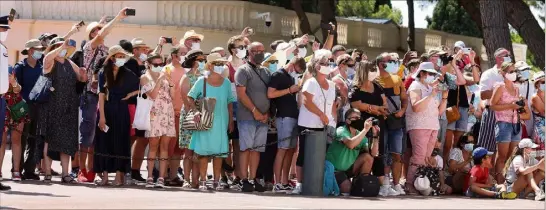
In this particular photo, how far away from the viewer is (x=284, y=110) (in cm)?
2081

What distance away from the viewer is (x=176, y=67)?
2159 cm

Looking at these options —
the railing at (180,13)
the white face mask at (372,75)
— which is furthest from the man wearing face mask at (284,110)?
the railing at (180,13)

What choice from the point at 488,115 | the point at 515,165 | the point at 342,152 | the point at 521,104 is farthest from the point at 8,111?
the point at 521,104

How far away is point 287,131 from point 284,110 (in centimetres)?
28

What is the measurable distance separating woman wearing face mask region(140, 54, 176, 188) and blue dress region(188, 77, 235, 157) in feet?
1.81

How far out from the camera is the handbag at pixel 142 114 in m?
20.9

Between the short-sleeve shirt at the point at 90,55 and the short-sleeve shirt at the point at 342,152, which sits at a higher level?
the short-sleeve shirt at the point at 90,55

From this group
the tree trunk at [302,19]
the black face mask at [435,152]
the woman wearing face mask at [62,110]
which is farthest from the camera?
the tree trunk at [302,19]

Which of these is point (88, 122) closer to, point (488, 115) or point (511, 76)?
point (488, 115)

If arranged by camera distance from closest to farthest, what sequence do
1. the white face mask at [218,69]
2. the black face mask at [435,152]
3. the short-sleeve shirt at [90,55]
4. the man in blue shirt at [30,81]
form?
the white face mask at [218,69] → the man in blue shirt at [30,81] → the short-sleeve shirt at [90,55] → the black face mask at [435,152]

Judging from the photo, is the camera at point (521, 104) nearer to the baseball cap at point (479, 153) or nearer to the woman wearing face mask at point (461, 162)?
the woman wearing face mask at point (461, 162)

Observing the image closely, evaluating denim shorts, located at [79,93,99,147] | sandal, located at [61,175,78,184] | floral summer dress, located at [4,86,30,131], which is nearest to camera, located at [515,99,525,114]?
denim shorts, located at [79,93,99,147]

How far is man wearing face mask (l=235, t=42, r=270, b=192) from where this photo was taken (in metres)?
20.7

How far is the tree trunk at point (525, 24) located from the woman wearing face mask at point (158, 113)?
52.0 ft
